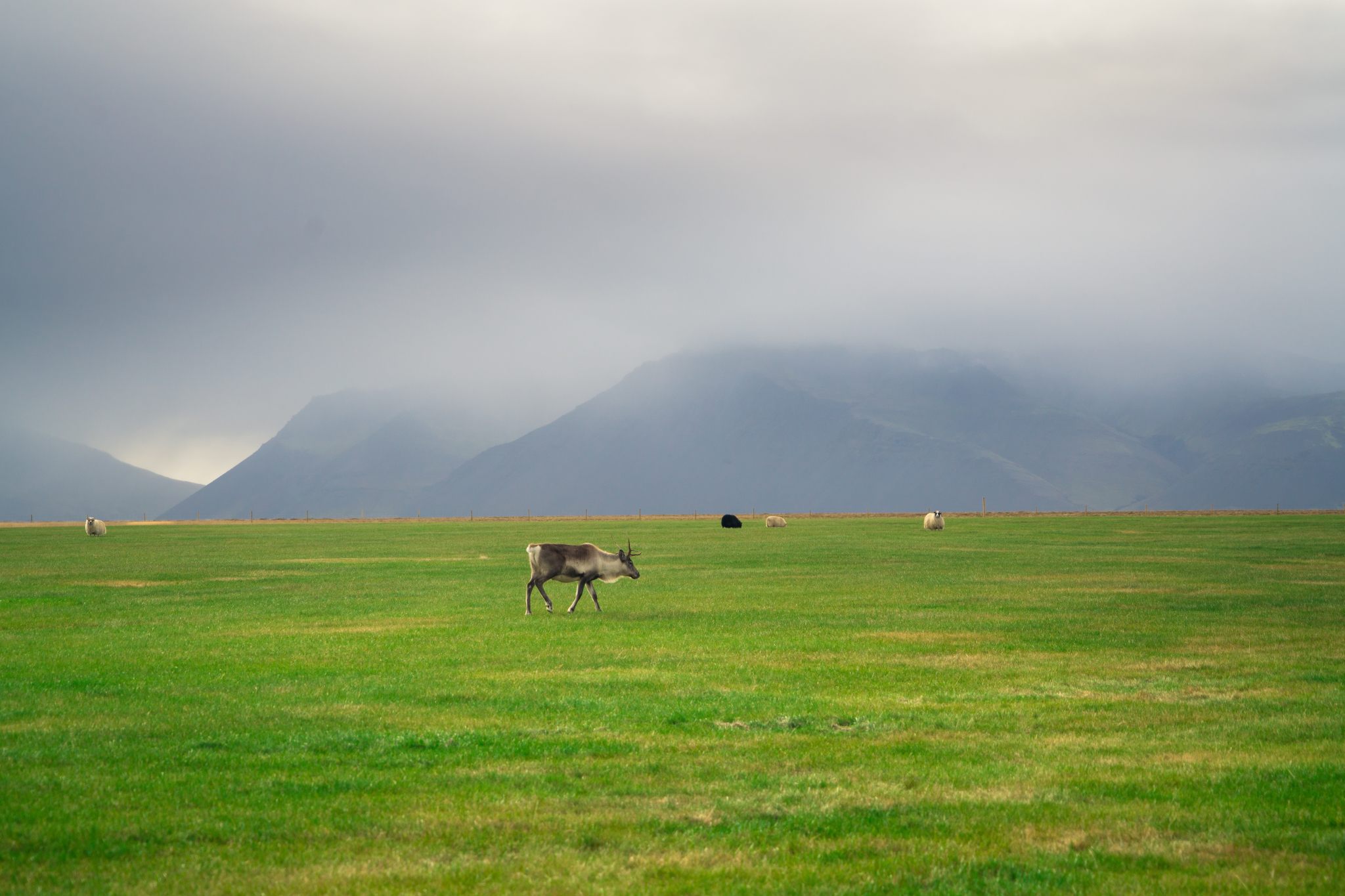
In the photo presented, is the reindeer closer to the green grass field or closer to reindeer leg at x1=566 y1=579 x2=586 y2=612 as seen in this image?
reindeer leg at x1=566 y1=579 x2=586 y2=612

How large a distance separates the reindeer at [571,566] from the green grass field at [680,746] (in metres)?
1.11

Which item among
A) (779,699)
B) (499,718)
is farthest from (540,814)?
(779,699)

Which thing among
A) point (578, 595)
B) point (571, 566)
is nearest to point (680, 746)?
point (578, 595)

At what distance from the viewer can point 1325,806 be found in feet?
32.0

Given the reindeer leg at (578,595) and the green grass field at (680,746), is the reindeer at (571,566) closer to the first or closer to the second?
the reindeer leg at (578,595)

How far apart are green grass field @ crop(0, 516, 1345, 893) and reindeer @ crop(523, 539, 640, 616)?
3.65 feet

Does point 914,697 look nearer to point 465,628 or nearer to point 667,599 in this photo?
point 465,628

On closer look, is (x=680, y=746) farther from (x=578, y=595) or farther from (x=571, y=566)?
(x=571, y=566)

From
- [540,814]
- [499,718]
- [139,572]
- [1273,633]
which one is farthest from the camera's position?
[139,572]

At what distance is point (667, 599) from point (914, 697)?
589 inches

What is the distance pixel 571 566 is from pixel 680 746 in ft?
50.1

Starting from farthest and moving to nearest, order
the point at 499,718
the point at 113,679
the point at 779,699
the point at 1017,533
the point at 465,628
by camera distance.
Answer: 1. the point at 1017,533
2. the point at 465,628
3. the point at 113,679
4. the point at 779,699
5. the point at 499,718

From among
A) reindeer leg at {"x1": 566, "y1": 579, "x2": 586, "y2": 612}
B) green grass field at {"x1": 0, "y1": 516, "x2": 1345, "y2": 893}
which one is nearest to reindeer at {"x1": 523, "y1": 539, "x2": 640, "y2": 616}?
reindeer leg at {"x1": 566, "y1": 579, "x2": 586, "y2": 612}

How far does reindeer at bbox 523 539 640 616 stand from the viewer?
27000 millimetres
